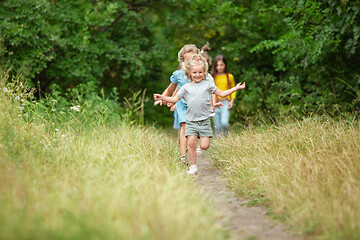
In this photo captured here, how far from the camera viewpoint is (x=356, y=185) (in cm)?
370

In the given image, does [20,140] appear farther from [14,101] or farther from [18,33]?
[18,33]

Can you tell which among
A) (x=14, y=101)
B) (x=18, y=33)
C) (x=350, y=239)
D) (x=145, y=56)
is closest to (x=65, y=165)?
(x=14, y=101)

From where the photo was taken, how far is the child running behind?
5.49m

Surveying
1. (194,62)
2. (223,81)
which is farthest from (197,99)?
(223,81)

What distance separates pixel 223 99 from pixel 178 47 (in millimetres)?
4451

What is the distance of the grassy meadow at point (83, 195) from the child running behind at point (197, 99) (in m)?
0.71

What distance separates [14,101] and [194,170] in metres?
2.62

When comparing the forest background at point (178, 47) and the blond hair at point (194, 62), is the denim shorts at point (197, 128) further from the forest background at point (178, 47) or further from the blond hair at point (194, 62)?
the forest background at point (178, 47)

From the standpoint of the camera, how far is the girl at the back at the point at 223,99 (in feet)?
25.6

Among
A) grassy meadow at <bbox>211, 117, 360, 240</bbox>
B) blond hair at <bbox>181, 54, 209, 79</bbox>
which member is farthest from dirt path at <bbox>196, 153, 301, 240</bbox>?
blond hair at <bbox>181, 54, 209, 79</bbox>

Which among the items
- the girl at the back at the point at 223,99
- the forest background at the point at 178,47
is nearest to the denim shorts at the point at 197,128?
the forest background at the point at 178,47

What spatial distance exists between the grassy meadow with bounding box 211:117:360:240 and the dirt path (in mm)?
122

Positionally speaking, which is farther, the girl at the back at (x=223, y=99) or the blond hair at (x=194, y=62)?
the girl at the back at (x=223, y=99)

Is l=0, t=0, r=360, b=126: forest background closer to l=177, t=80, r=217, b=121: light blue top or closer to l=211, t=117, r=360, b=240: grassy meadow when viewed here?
l=211, t=117, r=360, b=240: grassy meadow
